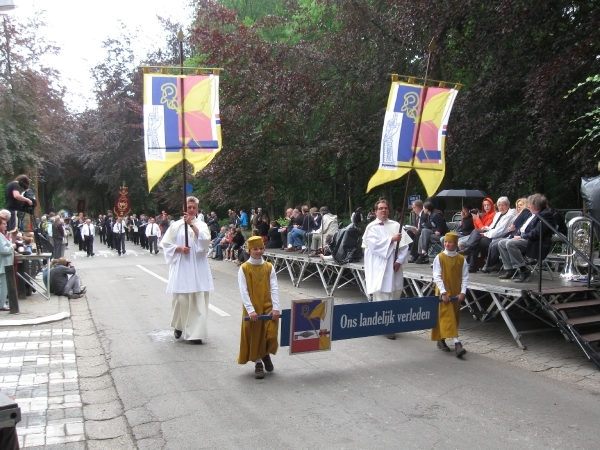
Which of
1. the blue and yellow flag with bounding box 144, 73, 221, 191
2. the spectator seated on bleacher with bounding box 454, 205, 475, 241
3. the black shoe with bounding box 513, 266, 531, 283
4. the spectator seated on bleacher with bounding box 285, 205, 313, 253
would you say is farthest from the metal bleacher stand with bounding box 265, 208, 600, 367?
the spectator seated on bleacher with bounding box 285, 205, 313, 253

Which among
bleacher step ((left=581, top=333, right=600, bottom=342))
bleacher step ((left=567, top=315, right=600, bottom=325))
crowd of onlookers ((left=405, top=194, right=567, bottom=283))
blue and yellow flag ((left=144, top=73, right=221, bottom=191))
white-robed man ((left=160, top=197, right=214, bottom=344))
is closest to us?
bleacher step ((left=581, top=333, right=600, bottom=342))

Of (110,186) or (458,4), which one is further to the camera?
(110,186)

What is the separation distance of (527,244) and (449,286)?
2.36m

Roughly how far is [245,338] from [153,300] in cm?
652

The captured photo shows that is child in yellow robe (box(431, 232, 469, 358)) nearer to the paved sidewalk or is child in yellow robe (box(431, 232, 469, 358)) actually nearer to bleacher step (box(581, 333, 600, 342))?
bleacher step (box(581, 333, 600, 342))

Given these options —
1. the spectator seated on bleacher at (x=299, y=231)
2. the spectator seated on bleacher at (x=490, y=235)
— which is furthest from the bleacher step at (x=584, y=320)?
the spectator seated on bleacher at (x=299, y=231)

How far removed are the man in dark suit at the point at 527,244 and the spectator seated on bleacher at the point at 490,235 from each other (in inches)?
41.5

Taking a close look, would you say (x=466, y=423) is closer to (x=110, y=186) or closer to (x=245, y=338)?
(x=245, y=338)

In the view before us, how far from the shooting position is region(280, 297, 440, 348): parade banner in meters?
6.98

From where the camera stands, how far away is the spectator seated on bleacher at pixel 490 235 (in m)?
10.5

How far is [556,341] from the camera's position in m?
8.42

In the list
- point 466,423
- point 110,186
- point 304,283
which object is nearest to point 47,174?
point 110,186

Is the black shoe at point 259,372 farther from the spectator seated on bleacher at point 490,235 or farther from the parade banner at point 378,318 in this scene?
the spectator seated on bleacher at point 490,235

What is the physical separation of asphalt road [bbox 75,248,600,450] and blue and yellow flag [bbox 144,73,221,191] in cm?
262
